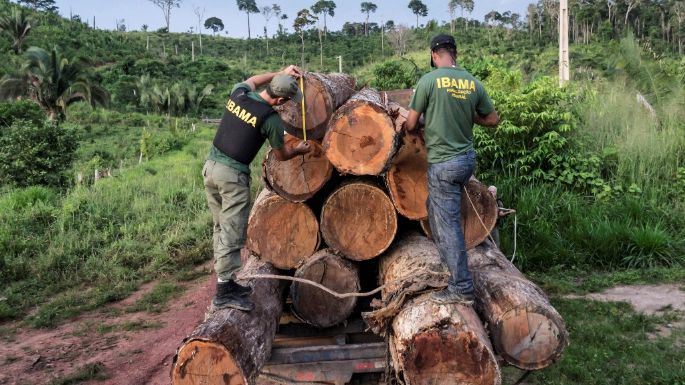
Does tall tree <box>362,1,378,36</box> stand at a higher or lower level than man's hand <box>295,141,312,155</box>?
higher

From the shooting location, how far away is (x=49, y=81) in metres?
26.9

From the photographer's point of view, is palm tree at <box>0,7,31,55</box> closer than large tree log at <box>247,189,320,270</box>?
No

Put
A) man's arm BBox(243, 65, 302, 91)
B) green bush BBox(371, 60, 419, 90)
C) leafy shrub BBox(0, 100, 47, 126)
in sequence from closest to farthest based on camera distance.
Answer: man's arm BBox(243, 65, 302, 91)
green bush BBox(371, 60, 419, 90)
leafy shrub BBox(0, 100, 47, 126)

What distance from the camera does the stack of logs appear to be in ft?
9.32

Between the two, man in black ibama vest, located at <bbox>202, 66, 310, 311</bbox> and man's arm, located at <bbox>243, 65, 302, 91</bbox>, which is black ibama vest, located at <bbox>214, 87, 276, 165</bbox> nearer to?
man in black ibama vest, located at <bbox>202, 66, 310, 311</bbox>

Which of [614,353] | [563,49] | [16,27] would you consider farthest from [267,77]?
[16,27]

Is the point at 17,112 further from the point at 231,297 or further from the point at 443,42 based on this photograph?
the point at 443,42

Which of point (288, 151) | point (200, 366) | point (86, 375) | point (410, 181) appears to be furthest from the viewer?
point (86, 375)

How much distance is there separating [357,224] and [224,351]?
150 cm

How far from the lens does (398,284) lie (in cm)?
346

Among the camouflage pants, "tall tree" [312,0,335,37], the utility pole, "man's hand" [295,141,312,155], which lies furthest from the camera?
"tall tree" [312,0,335,37]

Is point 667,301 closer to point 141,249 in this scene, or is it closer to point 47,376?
point 47,376

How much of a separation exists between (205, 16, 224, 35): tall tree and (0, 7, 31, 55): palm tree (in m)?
48.9

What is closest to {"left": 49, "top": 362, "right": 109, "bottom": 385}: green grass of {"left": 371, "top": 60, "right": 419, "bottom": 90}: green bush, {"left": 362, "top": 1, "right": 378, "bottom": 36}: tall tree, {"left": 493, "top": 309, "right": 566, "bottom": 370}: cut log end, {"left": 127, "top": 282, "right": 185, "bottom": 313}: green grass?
{"left": 127, "top": 282, "right": 185, "bottom": 313}: green grass
